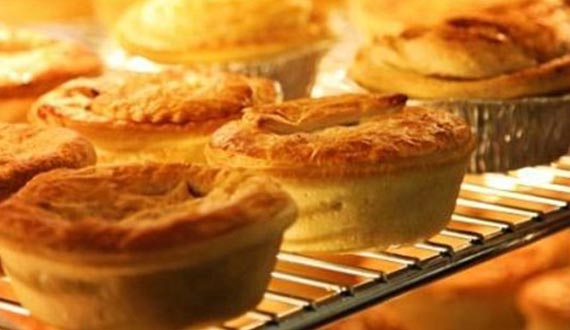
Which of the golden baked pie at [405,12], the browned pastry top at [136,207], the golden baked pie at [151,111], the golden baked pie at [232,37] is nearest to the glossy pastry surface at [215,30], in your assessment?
the golden baked pie at [232,37]

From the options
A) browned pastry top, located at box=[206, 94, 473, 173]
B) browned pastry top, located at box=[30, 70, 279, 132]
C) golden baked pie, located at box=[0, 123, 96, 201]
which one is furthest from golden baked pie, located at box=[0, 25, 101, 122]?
browned pastry top, located at box=[206, 94, 473, 173]

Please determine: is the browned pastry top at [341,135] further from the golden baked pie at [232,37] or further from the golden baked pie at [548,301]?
the golden baked pie at [548,301]

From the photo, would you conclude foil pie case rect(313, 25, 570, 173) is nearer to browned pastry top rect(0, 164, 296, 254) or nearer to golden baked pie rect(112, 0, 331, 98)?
golden baked pie rect(112, 0, 331, 98)

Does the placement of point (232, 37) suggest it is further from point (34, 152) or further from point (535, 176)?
point (34, 152)

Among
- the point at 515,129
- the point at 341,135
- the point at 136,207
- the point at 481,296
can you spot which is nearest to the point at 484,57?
the point at 515,129

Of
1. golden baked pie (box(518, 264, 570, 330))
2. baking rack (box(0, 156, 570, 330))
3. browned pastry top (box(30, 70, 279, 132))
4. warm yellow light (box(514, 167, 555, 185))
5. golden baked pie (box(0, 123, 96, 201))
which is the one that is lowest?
golden baked pie (box(518, 264, 570, 330))
